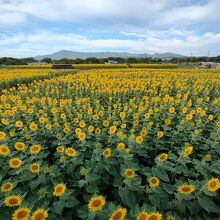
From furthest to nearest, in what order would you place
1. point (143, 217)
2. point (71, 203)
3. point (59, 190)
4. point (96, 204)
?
point (71, 203) < point (59, 190) < point (96, 204) < point (143, 217)

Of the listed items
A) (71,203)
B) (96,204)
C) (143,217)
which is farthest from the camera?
(71,203)

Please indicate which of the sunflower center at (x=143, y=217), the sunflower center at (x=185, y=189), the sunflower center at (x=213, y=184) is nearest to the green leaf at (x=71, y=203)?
the sunflower center at (x=143, y=217)

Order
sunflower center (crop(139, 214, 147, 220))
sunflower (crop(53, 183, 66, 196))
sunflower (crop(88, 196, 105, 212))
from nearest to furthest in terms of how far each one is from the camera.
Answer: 1. sunflower center (crop(139, 214, 147, 220))
2. sunflower (crop(88, 196, 105, 212))
3. sunflower (crop(53, 183, 66, 196))

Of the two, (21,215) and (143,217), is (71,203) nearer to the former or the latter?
(21,215)

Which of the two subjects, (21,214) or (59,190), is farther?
(59,190)

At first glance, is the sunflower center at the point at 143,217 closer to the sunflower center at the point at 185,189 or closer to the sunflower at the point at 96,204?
the sunflower at the point at 96,204

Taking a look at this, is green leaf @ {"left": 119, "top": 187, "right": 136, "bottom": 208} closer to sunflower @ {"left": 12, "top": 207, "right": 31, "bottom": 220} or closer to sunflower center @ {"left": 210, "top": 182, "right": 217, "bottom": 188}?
sunflower center @ {"left": 210, "top": 182, "right": 217, "bottom": 188}

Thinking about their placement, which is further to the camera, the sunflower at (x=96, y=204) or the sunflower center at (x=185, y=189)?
the sunflower center at (x=185, y=189)

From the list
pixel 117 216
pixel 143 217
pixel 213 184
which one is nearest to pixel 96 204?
pixel 117 216

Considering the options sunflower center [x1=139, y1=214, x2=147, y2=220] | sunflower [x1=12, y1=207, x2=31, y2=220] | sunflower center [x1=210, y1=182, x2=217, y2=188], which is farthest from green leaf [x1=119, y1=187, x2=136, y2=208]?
sunflower [x1=12, y1=207, x2=31, y2=220]

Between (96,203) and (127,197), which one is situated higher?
(96,203)

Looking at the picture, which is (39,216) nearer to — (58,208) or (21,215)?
(21,215)

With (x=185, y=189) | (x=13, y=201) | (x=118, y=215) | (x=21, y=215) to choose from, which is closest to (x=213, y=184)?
(x=185, y=189)

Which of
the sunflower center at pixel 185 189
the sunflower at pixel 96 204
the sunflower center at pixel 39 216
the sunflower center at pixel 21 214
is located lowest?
the sunflower center at pixel 185 189
